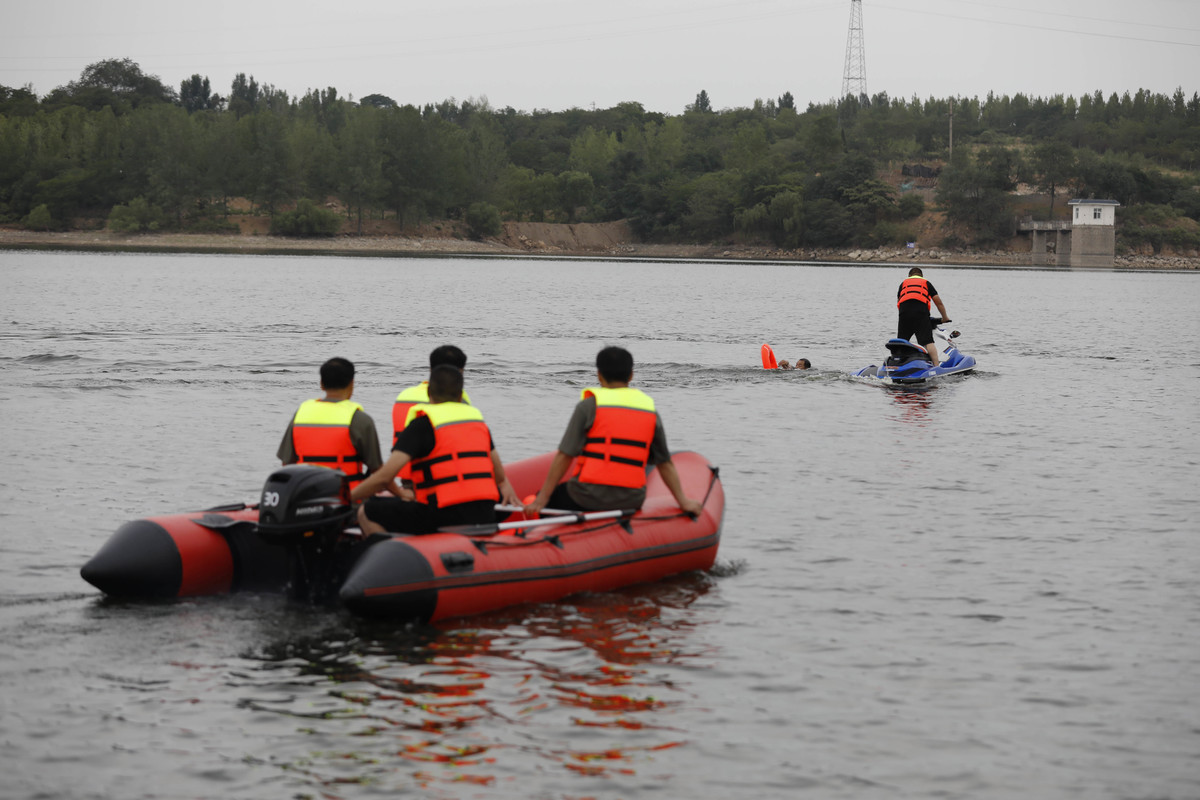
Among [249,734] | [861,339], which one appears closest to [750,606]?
[249,734]

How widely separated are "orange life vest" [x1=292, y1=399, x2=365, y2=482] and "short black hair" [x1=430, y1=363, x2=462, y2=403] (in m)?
0.56

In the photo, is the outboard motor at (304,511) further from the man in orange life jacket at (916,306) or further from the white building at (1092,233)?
the white building at (1092,233)

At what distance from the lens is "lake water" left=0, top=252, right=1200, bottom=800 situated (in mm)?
6238

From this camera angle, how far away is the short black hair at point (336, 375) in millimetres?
8398

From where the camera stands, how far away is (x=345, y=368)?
27.8 feet

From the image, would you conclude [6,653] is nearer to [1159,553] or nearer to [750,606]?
[750,606]

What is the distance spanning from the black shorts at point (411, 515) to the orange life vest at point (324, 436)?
15.4 inches

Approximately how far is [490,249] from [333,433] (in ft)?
439

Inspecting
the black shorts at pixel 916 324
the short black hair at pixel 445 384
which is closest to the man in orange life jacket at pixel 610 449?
the short black hair at pixel 445 384

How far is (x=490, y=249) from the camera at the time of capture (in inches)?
5541

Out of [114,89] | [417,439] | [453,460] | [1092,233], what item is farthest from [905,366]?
[114,89]

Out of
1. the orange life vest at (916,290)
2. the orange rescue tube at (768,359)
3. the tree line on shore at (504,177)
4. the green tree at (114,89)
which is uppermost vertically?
the green tree at (114,89)

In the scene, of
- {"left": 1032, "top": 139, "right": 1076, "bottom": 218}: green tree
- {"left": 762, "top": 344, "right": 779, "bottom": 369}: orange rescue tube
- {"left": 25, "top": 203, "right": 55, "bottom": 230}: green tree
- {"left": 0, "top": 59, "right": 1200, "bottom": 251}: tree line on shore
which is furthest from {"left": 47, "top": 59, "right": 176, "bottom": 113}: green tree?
{"left": 762, "top": 344, "right": 779, "bottom": 369}: orange rescue tube

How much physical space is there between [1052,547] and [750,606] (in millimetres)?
3456
